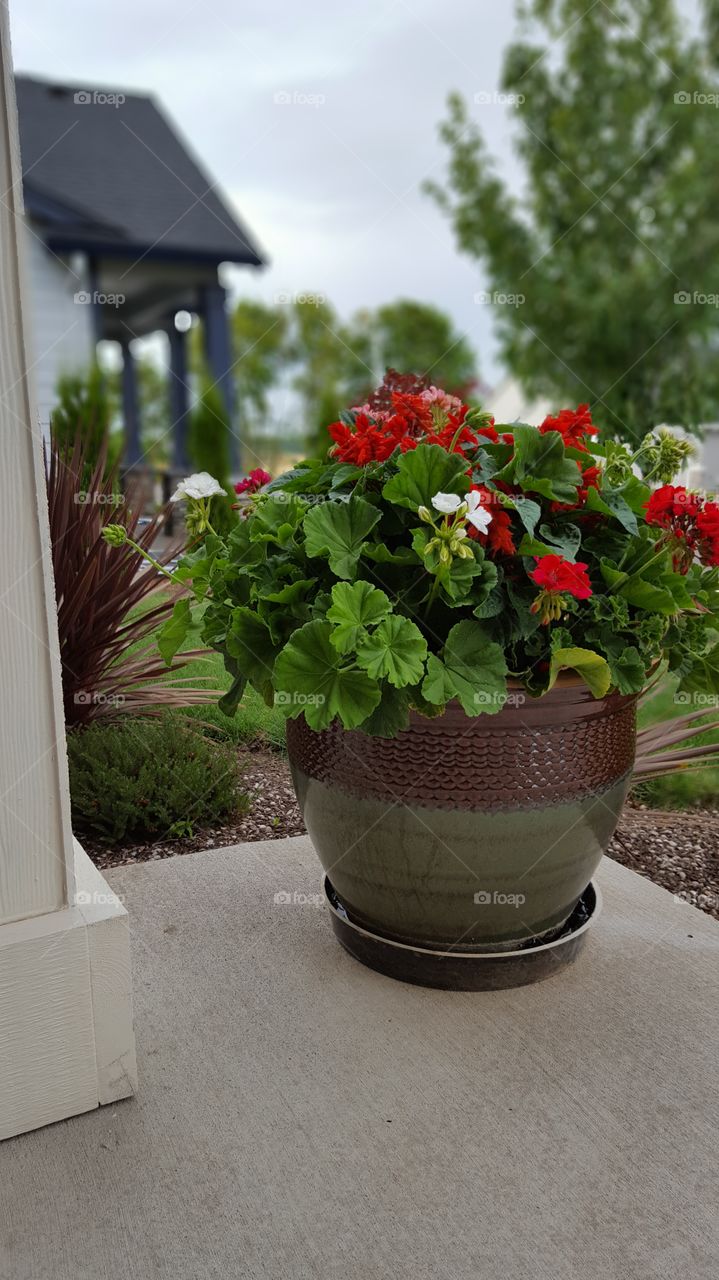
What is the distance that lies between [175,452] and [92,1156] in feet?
14.0

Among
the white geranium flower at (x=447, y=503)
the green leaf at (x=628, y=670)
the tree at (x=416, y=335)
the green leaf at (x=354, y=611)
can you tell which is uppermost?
the tree at (x=416, y=335)

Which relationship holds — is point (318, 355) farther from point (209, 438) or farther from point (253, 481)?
point (253, 481)

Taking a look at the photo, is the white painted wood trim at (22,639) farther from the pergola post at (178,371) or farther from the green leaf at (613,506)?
the pergola post at (178,371)

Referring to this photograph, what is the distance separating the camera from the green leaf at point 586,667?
3.90 ft

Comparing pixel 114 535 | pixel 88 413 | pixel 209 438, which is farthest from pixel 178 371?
pixel 114 535

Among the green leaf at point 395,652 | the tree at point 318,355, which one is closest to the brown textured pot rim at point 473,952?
the green leaf at point 395,652

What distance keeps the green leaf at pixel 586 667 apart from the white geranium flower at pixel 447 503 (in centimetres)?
23

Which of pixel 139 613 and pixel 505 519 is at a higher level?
pixel 505 519

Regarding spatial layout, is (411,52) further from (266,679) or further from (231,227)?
(266,679)

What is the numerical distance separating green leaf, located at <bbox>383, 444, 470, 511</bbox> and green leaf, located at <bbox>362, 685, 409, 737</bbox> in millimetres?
240

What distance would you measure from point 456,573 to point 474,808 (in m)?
0.32

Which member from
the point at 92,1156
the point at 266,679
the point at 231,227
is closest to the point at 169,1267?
the point at 92,1156

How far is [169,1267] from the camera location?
93 centimetres

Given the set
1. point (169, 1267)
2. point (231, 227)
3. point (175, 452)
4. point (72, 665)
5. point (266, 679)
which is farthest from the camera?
Answer: point (231, 227)
